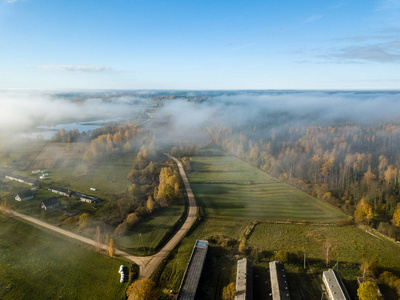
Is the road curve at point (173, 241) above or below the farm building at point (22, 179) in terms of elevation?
below

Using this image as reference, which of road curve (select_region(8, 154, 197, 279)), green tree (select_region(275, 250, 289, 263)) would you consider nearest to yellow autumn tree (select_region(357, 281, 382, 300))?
green tree (select_region(275, 250, 289, 263))

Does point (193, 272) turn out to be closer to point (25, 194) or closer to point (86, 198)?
point (86, 198)

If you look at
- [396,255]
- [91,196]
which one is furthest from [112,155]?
[396,255]

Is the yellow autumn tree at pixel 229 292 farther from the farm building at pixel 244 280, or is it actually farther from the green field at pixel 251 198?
the green field at pixel 251 198

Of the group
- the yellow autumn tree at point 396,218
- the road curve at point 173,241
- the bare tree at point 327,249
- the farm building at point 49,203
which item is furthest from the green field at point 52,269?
the yellow autumn tree at point 396,218

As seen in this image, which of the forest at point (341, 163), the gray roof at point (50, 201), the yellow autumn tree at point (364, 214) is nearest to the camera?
the yellow autumn tree at point (364, 214)

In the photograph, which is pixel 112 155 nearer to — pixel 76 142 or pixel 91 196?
pixel 76 142
